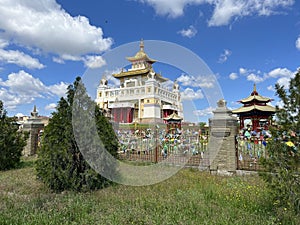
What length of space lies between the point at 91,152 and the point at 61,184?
3.30 feet

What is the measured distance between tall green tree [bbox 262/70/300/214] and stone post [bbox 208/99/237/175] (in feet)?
11.9

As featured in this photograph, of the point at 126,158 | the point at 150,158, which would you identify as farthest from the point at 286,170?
the point at 126,158

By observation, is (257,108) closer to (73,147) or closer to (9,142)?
(73,147)

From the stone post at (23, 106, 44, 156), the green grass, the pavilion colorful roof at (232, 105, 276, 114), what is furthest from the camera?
the pavilion colorful roof at (232, 105, 276, 114)

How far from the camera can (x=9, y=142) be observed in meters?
7.94

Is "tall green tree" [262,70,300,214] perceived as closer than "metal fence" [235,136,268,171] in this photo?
Yes

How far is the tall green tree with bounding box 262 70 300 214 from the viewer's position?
294 cm

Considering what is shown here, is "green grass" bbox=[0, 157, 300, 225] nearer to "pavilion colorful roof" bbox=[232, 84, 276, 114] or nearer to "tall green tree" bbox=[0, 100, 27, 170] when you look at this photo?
"tall green tree" bbox=[0, 100, 27, 170]

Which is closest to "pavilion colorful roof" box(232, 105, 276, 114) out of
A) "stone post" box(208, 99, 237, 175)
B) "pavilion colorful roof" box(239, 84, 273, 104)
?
"pavilion colorful roof" box(239, 84, 273, 104)

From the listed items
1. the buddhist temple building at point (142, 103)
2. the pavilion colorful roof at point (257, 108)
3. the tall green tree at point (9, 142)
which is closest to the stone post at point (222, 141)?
the tall green tree at point (9, 142)

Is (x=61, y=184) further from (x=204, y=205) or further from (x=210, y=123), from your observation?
(x=210, y=123)

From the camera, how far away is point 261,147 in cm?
743

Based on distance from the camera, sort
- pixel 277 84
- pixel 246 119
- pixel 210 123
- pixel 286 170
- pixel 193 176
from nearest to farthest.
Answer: pixel 286 170, pixel 277 84, pixel 193 176, pixel 210 123, pixel 246 119

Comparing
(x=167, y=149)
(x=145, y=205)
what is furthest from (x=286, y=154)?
(x=167, y=149)
